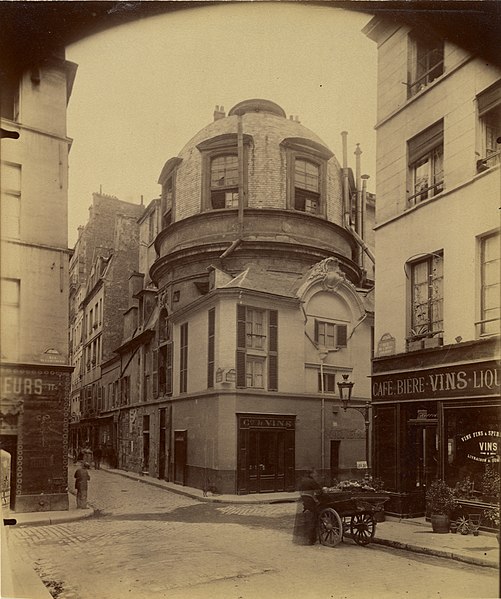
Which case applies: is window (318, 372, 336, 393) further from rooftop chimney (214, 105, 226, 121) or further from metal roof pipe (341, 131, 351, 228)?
rooftop chimney (214, 105, 226, 121)

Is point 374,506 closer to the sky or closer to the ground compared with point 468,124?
closer to the ground

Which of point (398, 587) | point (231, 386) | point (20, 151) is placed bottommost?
point (398, 587)

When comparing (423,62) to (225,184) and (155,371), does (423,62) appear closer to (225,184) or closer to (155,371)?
(225,184)

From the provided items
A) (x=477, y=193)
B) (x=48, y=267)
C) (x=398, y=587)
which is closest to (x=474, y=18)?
(x=477, y=193)

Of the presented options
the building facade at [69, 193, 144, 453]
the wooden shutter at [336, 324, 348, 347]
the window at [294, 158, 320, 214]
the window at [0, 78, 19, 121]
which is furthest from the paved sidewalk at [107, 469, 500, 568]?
the window at [0, 78, 19, 121]

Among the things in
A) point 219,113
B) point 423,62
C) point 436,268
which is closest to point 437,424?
point 436,268

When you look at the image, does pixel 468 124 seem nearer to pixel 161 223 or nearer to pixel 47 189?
pixel 161 223

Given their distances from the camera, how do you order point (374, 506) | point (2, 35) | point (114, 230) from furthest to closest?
1. point (374, 506)
2. point (114, 230)
3. point (2, 35)

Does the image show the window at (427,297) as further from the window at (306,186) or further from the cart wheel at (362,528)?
the cart wheel at (362,528)
